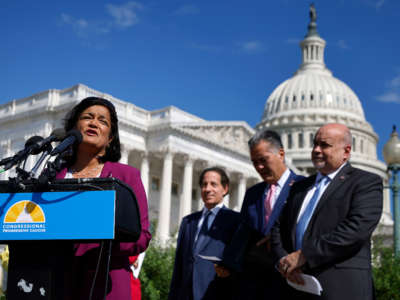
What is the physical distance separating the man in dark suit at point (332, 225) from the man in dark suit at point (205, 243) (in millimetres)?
1918

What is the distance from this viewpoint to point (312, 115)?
350 ft

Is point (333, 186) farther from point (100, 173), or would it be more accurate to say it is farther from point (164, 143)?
point (164, 143)

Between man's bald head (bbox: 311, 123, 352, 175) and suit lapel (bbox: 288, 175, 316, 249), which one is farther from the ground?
man's bald head (bbox: 311, 123, 352, 175)

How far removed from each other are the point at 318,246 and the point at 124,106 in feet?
146

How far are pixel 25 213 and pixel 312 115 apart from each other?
105 m

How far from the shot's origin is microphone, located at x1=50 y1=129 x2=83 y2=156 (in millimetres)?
4102

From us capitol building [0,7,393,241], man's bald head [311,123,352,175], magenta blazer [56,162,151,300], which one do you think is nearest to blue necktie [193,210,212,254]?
man's bald head [311,123,352,175]

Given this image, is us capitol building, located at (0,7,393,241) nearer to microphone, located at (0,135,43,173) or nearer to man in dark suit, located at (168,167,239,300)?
man in dark suit, located at (168,167,239,300)

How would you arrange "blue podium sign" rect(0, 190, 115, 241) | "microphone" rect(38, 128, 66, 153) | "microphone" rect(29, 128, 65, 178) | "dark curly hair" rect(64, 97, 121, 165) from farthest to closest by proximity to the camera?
"dark curly hair" rect(64, 97, 121, 165) → "microphone" rect(38, 128, 66, 153) → "microphone" rect(29, 128, 65, 178) → "blue podium sign" rect(0, 190, 115, 241)

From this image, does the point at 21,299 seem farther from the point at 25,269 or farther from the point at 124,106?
the point at 124,106

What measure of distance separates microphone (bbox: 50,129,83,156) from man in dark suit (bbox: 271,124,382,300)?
7.28ft

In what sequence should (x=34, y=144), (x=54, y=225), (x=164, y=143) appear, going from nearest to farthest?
(x=54, y=225)
(x=34, y=144)
(x=164, y=143)

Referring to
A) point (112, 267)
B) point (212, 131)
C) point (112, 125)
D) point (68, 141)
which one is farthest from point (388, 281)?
point (212, 131)

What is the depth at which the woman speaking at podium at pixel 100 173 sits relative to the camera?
4355 millimetres
